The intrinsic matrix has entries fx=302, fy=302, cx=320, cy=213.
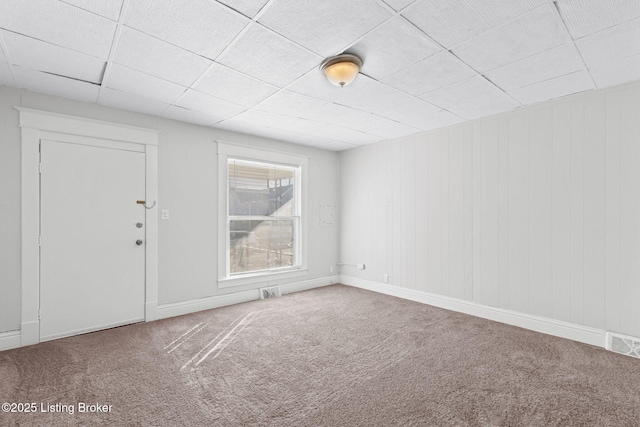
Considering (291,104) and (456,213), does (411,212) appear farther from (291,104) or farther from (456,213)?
(291,104)

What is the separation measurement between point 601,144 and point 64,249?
5.56 m

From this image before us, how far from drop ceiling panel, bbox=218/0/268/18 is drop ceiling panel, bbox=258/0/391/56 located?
0.19 ft

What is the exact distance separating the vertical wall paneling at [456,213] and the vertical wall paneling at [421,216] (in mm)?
359

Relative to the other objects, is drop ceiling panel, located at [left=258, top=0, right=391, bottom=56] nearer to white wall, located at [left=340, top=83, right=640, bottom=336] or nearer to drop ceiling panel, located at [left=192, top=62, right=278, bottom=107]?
drop ceiling panel, located at [left=192, top=62, right=278, bottom=107]

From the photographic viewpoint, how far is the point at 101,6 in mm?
1800

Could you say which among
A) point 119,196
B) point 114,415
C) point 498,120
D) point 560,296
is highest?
point 498,120

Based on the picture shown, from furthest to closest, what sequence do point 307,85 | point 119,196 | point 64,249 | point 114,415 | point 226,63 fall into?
point 119,196
point 64,249
point 307,85
point 226,63
point 114,415

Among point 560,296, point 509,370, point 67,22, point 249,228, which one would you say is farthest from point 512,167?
point 67,22

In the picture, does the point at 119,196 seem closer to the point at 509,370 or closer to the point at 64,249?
the point at 64,249

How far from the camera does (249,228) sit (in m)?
4.68

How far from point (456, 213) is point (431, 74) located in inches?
81.3

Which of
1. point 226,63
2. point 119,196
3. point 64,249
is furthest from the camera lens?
point 119,196

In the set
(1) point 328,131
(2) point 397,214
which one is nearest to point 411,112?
(1) point 328,131

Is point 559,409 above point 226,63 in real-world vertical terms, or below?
below
